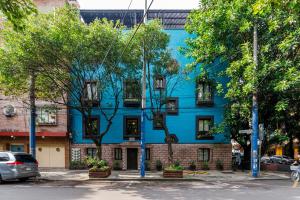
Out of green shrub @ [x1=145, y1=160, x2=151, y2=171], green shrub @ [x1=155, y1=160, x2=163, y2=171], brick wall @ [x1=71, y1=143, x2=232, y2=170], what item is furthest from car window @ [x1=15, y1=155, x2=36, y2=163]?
green shrub @ [x1=155, y1=160, x2=163, y2=171]

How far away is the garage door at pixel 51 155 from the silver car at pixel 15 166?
8.43 meters

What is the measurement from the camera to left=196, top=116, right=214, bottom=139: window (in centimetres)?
2781

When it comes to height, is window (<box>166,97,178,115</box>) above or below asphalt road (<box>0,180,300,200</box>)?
above

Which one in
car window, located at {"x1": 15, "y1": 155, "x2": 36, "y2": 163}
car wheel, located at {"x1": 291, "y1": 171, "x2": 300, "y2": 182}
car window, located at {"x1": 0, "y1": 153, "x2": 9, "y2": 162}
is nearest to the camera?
car window, located at {"x1": 0, "y1": 153, "x2": 9, "y2": 162}

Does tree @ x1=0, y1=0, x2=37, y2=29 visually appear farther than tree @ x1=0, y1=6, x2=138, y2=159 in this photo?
No

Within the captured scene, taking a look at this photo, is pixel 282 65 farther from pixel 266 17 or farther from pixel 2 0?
pixel 2 0

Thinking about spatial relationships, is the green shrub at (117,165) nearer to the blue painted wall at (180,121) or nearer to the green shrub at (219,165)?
the blue painted wall at (180,121)

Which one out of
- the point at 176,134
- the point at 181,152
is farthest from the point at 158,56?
the point at 181,152

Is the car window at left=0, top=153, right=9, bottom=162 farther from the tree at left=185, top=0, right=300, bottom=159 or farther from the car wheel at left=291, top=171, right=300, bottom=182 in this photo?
the car wheel at left=291, top=171, right=300, bottom=182

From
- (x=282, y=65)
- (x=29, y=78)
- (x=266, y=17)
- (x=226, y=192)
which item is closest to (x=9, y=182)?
(x=29, y=78)

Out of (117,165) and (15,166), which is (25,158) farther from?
(117,165)

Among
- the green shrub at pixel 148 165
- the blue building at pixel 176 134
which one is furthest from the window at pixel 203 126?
the green shrub at pixel 148 165

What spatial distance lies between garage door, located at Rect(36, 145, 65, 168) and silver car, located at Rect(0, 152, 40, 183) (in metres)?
8.43

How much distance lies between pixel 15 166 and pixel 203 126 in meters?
15.2
